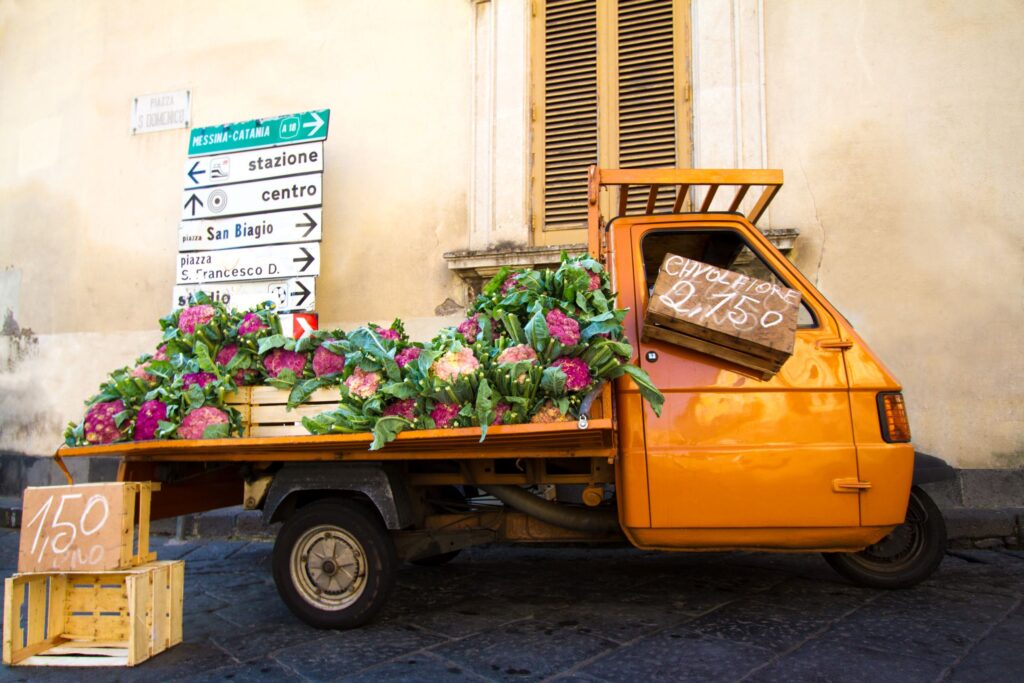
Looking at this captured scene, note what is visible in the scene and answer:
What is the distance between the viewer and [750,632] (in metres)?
3.27

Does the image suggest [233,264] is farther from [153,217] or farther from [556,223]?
[556,223]

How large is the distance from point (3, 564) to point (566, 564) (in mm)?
4418

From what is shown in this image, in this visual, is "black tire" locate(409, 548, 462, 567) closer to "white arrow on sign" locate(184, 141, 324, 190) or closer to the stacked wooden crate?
the stacked wooden crate

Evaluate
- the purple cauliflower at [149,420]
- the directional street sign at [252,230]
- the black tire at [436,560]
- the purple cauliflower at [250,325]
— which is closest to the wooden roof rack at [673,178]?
the purple cauliflower at [250,325]

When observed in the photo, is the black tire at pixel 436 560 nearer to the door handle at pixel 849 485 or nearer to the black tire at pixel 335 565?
the black tire at pixel 335 565

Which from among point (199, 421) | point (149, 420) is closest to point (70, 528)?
point (149, 420)

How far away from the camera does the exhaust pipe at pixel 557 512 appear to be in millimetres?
3588

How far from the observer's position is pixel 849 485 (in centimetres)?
319

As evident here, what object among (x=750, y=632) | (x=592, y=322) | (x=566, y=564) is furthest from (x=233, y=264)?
(x=750, y=632)

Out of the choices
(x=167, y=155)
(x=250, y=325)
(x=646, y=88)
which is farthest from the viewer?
(x=167, y=155)

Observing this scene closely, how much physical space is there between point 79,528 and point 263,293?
3.70 metres

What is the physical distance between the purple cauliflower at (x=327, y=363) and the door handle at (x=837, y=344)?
2.36 metres

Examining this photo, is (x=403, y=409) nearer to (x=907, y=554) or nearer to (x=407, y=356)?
(x=407, y=356)

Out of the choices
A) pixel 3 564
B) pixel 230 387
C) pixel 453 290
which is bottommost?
pixel 3 564
